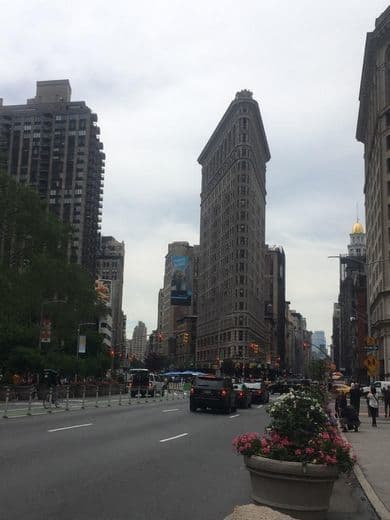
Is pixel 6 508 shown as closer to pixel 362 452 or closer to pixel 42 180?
pixel 362 452

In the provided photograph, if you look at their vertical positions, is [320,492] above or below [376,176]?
below

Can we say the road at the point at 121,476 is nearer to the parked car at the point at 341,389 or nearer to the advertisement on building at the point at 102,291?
the parked car at the point at 341,389

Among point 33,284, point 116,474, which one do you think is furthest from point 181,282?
point 116,474

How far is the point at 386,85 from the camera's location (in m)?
91.3

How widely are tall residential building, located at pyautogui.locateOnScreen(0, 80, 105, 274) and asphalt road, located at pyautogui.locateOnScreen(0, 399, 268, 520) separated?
14471 cm

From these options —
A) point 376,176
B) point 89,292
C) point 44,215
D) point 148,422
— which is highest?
point 376,176

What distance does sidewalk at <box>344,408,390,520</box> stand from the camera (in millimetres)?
9508

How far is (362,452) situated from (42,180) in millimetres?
158855

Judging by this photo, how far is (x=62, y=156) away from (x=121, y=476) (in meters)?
164

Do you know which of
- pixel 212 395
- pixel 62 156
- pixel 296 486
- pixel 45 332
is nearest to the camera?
pixel 296 486

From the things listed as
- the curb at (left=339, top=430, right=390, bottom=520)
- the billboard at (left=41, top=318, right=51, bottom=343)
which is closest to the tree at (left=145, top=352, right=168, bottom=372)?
the billboard at (left=41, top=318, right=51, bottom=343)

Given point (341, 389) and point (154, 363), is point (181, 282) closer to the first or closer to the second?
point (154, 363)

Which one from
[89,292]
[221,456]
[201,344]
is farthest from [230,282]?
[221,456]

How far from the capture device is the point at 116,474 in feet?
36.9
